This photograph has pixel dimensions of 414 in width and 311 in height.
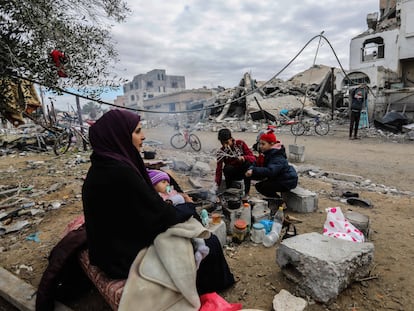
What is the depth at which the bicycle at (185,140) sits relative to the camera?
33.2 feet

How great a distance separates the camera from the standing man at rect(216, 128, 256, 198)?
13.5 feet

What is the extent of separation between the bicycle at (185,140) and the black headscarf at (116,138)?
26.9ft

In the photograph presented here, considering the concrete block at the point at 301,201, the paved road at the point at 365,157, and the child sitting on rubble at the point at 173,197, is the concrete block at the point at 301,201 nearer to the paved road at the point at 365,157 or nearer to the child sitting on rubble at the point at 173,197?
the child sitting on rubble at the point at 173,197

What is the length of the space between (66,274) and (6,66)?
2.34 m

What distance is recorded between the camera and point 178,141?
10789 millimetres

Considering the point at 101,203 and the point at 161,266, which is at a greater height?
the point at 101,203

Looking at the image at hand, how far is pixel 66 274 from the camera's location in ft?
6.82

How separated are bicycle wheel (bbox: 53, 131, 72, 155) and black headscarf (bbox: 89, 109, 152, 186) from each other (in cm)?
913

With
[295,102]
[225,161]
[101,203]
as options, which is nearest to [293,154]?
[225,161]

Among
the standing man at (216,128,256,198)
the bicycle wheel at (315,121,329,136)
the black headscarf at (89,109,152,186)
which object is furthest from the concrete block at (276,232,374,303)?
the bicycle wheel at (315,121,329,136)

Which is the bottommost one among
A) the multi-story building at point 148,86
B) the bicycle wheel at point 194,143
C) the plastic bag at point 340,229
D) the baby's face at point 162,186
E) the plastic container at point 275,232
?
the plastic container at point 275,232

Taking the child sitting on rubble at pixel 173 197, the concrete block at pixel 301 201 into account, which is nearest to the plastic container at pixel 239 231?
the child sitting on rubble at pixel 173 197

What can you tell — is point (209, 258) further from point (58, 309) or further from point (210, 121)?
point (210, 121)

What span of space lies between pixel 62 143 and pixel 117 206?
988 centimetres
